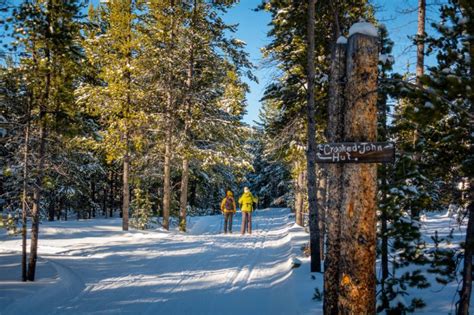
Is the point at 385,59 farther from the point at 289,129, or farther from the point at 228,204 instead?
the point at 228,204

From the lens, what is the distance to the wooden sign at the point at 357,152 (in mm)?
4262

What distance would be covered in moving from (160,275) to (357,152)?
6.94 meters

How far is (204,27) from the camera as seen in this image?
17.1 metres

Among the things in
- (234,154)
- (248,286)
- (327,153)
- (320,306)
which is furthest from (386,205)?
(234,154)

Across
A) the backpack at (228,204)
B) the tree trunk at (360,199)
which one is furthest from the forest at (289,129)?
the backpack at (228,204)

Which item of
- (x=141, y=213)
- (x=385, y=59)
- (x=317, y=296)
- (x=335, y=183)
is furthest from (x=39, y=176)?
(x=141, y=213)

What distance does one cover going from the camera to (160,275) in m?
9.54

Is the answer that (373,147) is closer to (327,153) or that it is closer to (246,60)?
(327,153)

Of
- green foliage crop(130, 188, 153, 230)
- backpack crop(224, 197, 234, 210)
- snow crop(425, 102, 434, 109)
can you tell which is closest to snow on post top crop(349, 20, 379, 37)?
snow crop(425, 102, 434, 109)

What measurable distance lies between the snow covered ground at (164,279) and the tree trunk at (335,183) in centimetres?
178

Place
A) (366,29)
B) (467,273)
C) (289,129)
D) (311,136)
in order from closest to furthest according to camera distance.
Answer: (366,29) < (467,273) < (311,136) < (289,129)

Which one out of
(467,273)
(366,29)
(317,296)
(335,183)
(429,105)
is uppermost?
(366,29)

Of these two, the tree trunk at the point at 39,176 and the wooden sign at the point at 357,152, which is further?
the tree trunk at the point at 39,176

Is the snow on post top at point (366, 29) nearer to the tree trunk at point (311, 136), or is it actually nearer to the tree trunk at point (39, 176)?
the tree trunk at point (311, 136)
